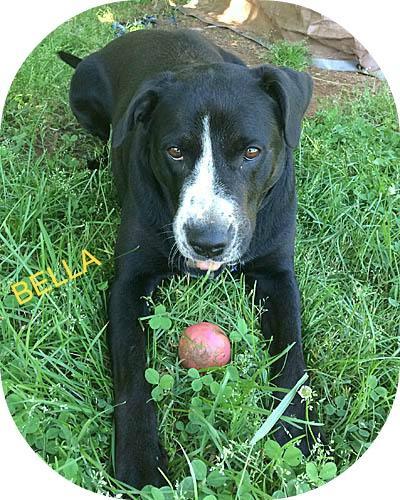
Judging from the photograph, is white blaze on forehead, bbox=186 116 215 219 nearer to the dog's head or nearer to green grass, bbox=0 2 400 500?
the dog's head

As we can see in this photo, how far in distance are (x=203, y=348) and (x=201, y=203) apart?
1.84 ft

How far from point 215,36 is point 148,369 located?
3534 millimetres

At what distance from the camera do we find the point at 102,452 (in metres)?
2.29

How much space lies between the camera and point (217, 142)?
238cm

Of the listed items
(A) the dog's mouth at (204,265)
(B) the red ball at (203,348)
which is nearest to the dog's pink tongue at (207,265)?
(A) the dog's mouth at (204,265)

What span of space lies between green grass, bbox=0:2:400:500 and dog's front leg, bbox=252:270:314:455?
0.06 metres

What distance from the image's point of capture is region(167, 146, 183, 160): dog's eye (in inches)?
96.1

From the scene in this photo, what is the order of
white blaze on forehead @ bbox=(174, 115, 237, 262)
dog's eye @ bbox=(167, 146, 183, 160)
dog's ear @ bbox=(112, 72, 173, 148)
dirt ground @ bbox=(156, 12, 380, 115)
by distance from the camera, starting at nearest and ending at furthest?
white blaze on forehead @ bbox=(174, 115, 237, 262)
dog's eye @ bbox=(167, 146, 183, 160)
dog's ear @ bbox=(112, 72, 173, 148)
dirt ground @ bbox=(156, 12, 380, 115)

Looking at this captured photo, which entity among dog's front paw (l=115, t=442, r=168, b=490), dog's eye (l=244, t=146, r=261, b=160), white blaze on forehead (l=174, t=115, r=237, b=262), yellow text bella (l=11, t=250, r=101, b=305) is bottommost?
dog's front paw (l=115, t=442, r=168, b=490)

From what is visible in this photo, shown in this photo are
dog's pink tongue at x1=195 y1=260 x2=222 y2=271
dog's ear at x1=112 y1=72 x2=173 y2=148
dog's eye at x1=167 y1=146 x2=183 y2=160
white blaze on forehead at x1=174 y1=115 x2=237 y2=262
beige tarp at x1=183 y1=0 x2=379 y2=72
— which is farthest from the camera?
beige tarp at x1=183 y1=0 x2=379 y2=72

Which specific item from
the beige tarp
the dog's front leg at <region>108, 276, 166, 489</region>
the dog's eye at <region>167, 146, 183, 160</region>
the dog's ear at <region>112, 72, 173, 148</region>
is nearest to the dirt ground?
the beige tarp

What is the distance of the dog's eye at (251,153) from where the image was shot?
96.2 inches

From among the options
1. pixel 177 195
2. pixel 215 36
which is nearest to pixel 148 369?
pixel 177 195

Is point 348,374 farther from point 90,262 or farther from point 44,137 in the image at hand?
point 44,137
